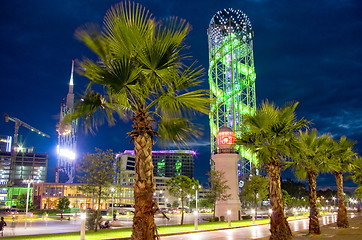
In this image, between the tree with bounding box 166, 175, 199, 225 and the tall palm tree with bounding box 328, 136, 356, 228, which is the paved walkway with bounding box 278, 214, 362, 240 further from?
the tree with bounding box 166, 175, 199, 225

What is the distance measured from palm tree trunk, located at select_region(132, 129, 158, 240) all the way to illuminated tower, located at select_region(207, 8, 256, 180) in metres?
61.7

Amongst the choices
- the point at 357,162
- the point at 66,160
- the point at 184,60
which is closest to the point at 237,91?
the point at 357,162

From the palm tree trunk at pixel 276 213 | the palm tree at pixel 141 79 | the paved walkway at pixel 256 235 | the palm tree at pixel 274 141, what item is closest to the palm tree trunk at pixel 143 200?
the palm tree at pixel 141 79

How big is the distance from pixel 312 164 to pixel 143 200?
17.5 meters

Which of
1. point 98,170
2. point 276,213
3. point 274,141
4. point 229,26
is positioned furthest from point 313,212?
point 229,26

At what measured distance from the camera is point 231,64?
7481 cm

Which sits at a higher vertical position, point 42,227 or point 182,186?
point 182,186

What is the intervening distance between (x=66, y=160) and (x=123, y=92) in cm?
16945

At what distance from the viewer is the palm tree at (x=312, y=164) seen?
22750 mm

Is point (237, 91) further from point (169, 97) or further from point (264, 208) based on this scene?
point (169, 97)

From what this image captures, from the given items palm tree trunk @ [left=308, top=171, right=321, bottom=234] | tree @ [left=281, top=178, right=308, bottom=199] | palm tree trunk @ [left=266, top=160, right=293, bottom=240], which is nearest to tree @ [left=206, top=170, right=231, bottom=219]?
palm tree trunk @ [left=308, top=171, right=321, bottom=234]

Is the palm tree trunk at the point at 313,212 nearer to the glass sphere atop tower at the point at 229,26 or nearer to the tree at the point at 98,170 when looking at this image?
the tree at the point at 98,170

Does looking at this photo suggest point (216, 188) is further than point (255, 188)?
No

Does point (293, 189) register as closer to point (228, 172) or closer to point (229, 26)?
point (229, 26)
